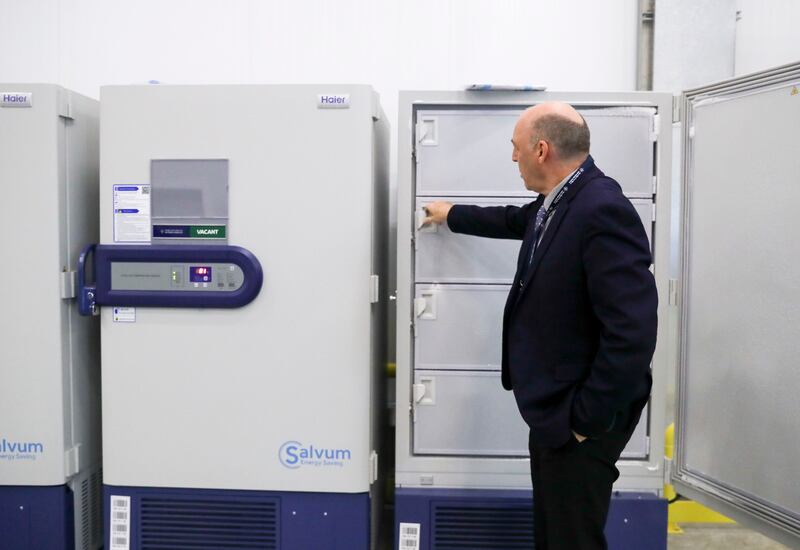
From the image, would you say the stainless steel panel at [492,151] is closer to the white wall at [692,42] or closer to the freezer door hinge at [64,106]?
the white wall at [692,42]

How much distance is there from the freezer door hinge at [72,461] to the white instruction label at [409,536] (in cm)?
118

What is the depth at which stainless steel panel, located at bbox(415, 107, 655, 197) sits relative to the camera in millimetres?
2023

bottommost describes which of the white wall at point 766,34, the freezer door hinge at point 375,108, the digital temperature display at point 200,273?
the digital temperature display at point 200,273

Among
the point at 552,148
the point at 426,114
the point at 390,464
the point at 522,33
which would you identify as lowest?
the point at 390,464

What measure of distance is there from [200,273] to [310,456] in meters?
0.73

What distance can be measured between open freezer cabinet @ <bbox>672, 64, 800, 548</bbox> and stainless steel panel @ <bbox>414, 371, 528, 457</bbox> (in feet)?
1.95

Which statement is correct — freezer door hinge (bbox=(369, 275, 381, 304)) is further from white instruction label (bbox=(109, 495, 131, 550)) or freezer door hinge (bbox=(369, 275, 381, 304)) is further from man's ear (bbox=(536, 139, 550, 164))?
white instruction label (bbox=(109, 495, 131, 550))

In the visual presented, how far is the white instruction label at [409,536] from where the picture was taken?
2.07 meters

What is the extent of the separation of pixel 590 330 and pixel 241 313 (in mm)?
1138

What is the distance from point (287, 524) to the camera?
2.04m

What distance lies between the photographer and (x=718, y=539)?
2.62m

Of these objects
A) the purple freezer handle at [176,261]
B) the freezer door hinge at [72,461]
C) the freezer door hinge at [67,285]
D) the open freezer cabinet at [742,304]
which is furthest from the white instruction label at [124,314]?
the open freezer cabinet at [742,304]

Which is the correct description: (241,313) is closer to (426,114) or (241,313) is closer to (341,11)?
(426,114)

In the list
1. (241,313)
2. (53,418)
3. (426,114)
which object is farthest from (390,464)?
(426,114)
